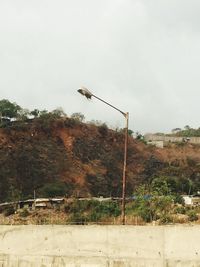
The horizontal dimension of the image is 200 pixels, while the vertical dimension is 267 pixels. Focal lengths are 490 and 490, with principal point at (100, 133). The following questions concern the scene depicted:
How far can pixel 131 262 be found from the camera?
40.2ft

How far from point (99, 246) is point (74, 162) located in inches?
1223

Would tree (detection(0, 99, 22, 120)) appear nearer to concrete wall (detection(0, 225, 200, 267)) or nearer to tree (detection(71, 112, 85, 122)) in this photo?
tree (detection(71, 112, 85, 122))

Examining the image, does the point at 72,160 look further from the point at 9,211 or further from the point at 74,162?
the point at 9,211

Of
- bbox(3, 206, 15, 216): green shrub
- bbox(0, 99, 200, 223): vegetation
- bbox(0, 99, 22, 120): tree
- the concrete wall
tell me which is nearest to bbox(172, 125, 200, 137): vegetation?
bbox(0, 99, 200, 223): vegetation

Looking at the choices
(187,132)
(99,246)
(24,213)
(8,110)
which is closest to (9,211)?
(24,213)

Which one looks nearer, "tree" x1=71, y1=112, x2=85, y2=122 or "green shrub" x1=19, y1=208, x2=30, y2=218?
"green shrub" x1=19, y1=208, x2=30, y2=218

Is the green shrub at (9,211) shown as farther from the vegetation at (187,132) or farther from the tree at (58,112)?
the vegetation at (187,132)

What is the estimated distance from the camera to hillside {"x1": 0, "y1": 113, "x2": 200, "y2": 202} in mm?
38656

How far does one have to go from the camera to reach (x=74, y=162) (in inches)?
1720

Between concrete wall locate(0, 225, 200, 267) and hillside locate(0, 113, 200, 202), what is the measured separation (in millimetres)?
Result: 20667

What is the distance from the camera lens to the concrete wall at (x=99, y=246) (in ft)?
38.8

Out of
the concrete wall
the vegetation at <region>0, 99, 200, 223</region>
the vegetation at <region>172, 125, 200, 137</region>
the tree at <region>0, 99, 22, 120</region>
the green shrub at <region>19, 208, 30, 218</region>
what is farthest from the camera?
the vegetation at <region>172, 125, 200, 137</region>

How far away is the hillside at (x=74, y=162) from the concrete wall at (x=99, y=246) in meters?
20.7

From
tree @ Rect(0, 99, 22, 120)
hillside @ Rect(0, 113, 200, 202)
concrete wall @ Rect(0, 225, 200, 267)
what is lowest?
concrete wall @ Rect(0, 225, 200, 267)
